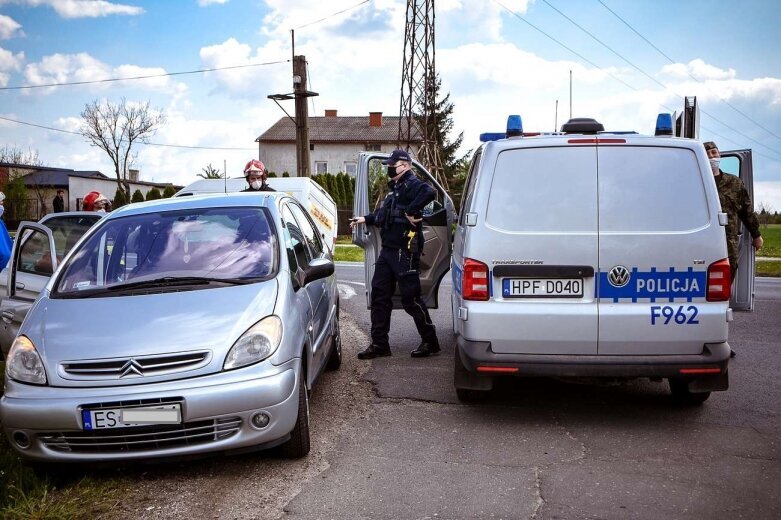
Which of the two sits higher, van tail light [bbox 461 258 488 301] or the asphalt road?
van tail light [bbox 461 258 488 301]

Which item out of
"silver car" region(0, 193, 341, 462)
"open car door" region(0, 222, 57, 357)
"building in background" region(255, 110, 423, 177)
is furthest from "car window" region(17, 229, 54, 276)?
"building in background" region(255, 110, 423, 177)

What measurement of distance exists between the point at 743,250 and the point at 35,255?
666cm

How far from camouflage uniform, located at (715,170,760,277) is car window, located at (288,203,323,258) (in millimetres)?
3843

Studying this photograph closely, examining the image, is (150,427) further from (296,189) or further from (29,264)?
(296,189)

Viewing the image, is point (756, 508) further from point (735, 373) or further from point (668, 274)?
point (735, 373)

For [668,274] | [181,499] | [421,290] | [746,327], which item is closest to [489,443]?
[668,274]

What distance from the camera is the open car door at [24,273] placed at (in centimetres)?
600

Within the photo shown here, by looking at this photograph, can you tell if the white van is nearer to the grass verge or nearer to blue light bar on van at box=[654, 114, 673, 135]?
blue light bar on van at box=[654, 114, 673, 135]

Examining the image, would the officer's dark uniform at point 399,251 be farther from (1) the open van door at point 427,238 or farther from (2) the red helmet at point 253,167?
(2) the red helmet at point 253,167

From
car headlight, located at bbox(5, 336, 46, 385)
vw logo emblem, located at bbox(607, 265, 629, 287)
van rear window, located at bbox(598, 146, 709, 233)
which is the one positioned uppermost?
van rear window, located at bbox(598, 146, 709, 233)

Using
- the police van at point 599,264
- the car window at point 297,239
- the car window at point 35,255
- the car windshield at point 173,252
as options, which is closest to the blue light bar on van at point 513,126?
the police van at point 599,264

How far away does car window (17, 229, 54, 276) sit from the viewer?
6520 mm

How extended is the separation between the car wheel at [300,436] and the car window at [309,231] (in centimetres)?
194

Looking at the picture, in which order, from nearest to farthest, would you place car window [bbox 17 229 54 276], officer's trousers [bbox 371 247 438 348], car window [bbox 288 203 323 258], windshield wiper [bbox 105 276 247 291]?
windshield wiper [bbox 105 276 247 291], car window [bbox 288 203 323 258], car window [bbox 17 229 54 276], officer's trousers [bbox 371 247 438 348]
